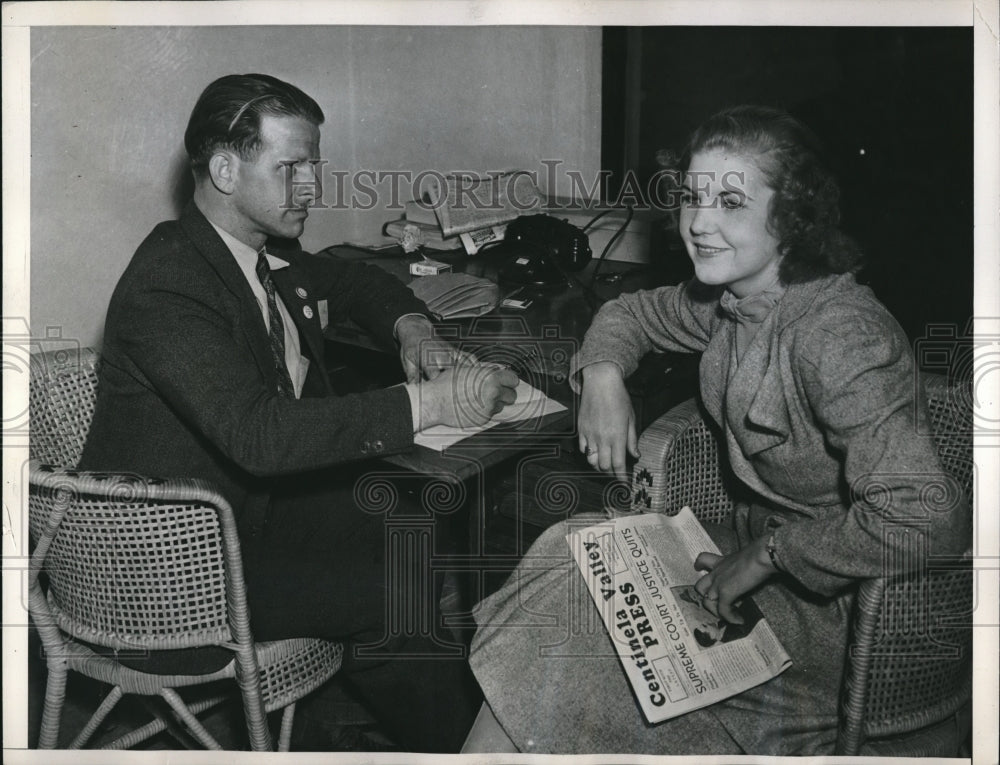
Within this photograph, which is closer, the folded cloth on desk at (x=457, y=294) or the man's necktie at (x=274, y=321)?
the man's necktie at (x=274, y=321)

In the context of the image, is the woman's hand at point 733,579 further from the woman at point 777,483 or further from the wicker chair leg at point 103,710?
the wicker chair leg at point 103,710

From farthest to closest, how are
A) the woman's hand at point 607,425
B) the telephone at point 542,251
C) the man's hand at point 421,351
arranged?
the telephone at point 542,251, the man's hand at point 421,351, the woman's hand at point 607,425

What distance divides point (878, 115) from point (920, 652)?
3.67 feet

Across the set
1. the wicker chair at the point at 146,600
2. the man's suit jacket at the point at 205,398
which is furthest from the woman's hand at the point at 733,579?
the wicker chair at the point at 146,600

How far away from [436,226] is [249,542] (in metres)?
0.96

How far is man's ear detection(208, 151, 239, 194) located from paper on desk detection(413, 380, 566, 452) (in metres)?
0.51

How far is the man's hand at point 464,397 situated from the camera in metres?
1.35

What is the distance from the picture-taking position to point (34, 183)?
Result: 1676 mm

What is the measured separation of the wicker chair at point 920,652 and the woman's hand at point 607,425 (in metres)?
0.40

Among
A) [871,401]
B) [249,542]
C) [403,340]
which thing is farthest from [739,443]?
[249,542]

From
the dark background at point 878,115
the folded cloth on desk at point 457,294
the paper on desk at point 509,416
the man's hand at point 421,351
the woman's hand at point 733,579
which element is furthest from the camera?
the folded cloth on desk at point 457,294

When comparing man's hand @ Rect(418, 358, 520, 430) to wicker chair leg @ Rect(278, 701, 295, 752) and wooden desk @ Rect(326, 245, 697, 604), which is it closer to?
wooden desk @ Rect(326, 245, 697, 604)

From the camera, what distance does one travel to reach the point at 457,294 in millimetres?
1827

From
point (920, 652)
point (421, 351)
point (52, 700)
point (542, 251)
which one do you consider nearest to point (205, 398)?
point (421, 351)
